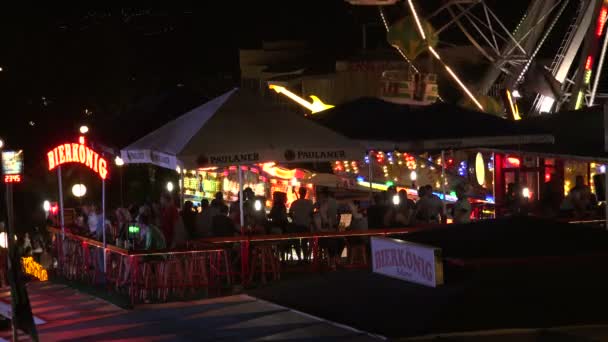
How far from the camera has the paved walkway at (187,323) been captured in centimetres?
1352

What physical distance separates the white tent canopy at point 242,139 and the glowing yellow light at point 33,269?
26.3 feet

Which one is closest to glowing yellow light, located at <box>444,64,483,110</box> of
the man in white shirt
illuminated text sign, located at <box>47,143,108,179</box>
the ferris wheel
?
the ferris wheel

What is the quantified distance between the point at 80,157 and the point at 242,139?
3.26m

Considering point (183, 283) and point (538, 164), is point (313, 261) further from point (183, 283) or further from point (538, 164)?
point (538, 164)

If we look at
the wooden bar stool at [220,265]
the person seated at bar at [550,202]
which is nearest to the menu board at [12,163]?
the wooden bar stool at [220,265]

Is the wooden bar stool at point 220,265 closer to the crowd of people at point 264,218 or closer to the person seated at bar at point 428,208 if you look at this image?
the crowd of people at point 264,218

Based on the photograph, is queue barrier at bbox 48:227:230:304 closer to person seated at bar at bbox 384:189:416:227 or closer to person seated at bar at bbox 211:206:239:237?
person seated at bar at bbox 211:206:239:237

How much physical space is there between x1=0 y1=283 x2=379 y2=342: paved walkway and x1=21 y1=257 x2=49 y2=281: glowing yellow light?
7.79 metres

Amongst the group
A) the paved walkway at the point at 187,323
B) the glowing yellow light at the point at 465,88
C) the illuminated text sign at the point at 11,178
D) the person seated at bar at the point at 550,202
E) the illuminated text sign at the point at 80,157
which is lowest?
the paved walkway at the point at 187,323

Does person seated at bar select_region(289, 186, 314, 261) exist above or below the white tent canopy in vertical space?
below

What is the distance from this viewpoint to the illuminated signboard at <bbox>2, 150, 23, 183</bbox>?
13.5m

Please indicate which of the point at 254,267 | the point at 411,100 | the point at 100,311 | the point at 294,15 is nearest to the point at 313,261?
the point at 254,267

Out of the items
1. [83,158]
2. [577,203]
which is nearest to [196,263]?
[83,158]

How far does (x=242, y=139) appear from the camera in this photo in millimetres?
16875
